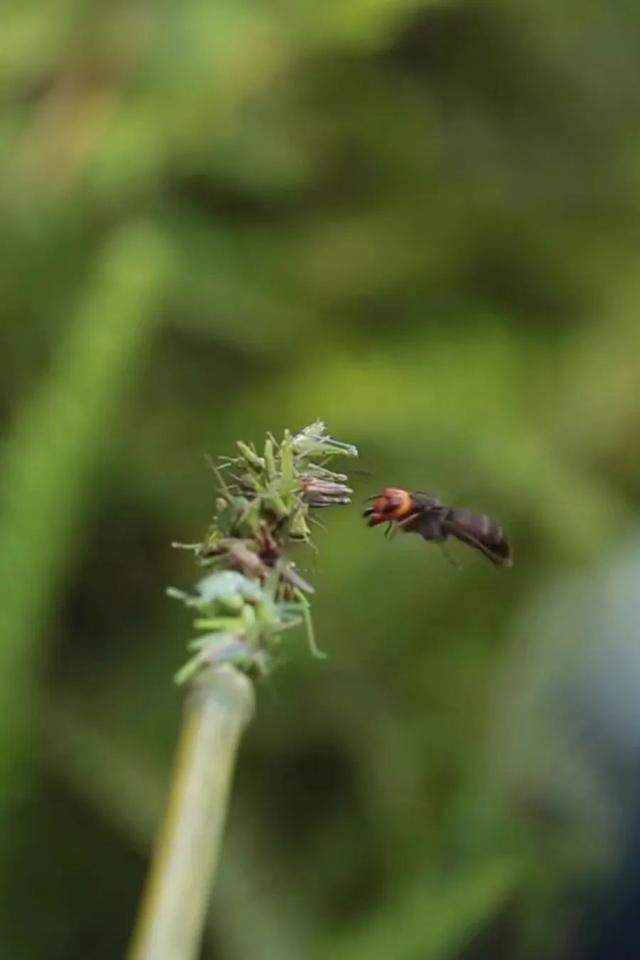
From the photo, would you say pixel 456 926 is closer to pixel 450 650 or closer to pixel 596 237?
pixel 450 650

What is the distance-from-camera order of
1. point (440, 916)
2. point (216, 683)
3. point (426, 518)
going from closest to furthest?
point (216, 683), point (426, 518), point (440, 916)

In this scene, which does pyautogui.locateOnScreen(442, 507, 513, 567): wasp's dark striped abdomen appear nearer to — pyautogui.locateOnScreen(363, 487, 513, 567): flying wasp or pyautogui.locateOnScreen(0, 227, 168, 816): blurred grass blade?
pyautogui.locateOnScreen(363, 487, 513, 567): flying wasp

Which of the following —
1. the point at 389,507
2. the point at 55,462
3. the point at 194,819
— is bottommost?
the point at 194,819

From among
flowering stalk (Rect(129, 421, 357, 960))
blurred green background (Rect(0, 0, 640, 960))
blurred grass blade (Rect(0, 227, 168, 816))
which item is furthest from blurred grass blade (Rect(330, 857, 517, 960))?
flowering stalk (Rect(129, 421, 357, 960))

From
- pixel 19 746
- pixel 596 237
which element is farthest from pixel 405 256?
pixel 19 746

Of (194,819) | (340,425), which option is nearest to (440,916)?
(340,425)

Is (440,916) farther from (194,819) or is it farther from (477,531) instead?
(194,819)
